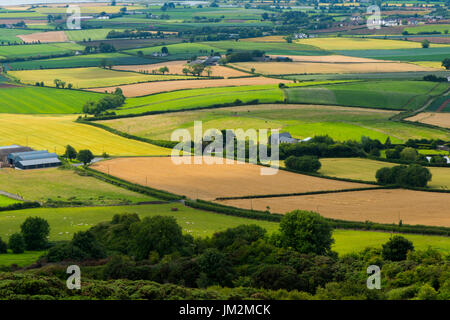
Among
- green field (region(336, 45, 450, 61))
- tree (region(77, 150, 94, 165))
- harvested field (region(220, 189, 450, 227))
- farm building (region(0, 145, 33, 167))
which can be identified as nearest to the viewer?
harvested field (region(220, 189, 450, 227))

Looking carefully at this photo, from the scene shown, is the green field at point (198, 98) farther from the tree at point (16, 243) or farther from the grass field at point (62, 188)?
the tree at point (16, 243)

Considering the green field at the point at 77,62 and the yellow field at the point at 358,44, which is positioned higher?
the yellow field at the point at 358,44

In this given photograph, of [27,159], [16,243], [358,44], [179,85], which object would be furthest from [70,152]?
[358,44]

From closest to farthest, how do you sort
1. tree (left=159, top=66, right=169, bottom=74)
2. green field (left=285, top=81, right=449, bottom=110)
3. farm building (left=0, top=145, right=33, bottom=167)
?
farm building (left=0, top=145, right=33, bottom=167)
green field (left=285, top=81, right=449, bottom=110)
tree (left=159, top=66, right=169, bottom=74)

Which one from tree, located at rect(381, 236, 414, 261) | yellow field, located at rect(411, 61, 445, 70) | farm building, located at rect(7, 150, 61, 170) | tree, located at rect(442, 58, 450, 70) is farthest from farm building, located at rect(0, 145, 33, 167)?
yellow field, located at rect(411, 61, 445, 70)

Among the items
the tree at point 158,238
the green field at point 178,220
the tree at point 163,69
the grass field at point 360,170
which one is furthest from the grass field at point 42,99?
the tree at point 158,238

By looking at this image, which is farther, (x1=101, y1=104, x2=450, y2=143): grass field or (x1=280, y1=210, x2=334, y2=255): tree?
(x1=101, y1=104, x2=450, y2=143): grass field

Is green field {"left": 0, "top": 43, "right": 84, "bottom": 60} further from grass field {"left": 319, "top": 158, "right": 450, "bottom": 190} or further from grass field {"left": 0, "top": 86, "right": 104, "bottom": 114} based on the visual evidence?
grass field {"left": 319, "top": 158, "right": 450, "bottom": 190}
